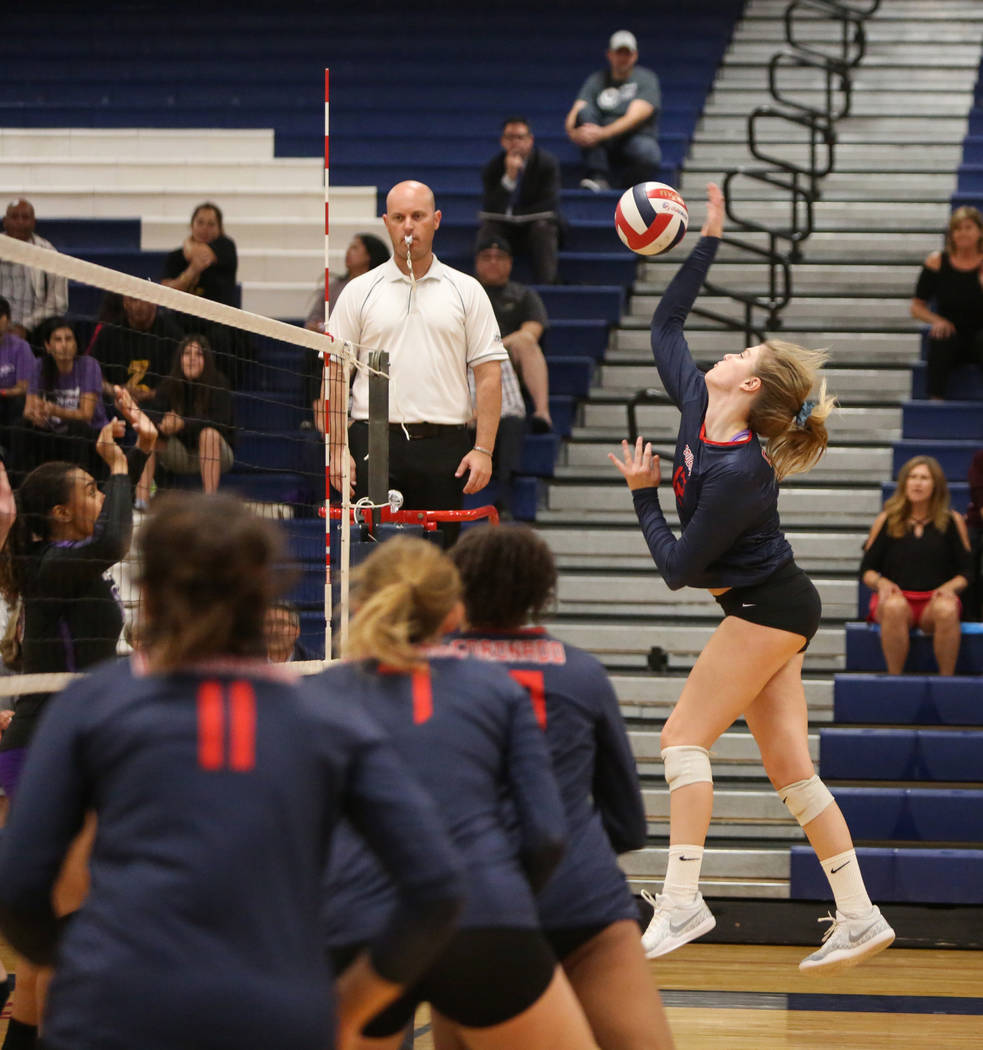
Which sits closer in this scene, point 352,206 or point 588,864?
point 588,864

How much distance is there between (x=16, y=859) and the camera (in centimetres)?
212

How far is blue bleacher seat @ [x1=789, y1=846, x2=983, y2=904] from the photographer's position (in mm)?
→ 6555

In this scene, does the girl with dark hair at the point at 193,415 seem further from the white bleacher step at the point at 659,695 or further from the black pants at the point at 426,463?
the white bleacher step at the point at 659,695

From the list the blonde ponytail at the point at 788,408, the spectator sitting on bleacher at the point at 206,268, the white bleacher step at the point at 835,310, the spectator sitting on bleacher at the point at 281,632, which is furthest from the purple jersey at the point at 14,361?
the blonde ponytail at the point at 788,408

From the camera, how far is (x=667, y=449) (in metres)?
8.97

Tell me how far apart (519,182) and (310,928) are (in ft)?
28.7

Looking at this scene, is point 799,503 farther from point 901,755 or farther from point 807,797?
point 807,797

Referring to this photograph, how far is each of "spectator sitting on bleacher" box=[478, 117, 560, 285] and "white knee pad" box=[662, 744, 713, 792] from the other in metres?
5.81

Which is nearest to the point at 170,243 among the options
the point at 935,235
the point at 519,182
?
the point at 519,182

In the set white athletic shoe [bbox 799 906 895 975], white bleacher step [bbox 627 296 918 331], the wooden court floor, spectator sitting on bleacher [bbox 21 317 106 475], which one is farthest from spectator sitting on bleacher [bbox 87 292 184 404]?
white athletic shoe [bbox 799 906 895 975]

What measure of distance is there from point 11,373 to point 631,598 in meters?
3.43

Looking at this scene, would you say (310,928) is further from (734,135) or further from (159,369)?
(734,135)

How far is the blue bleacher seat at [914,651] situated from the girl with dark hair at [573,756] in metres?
4.89

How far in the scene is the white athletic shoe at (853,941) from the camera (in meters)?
4.79
